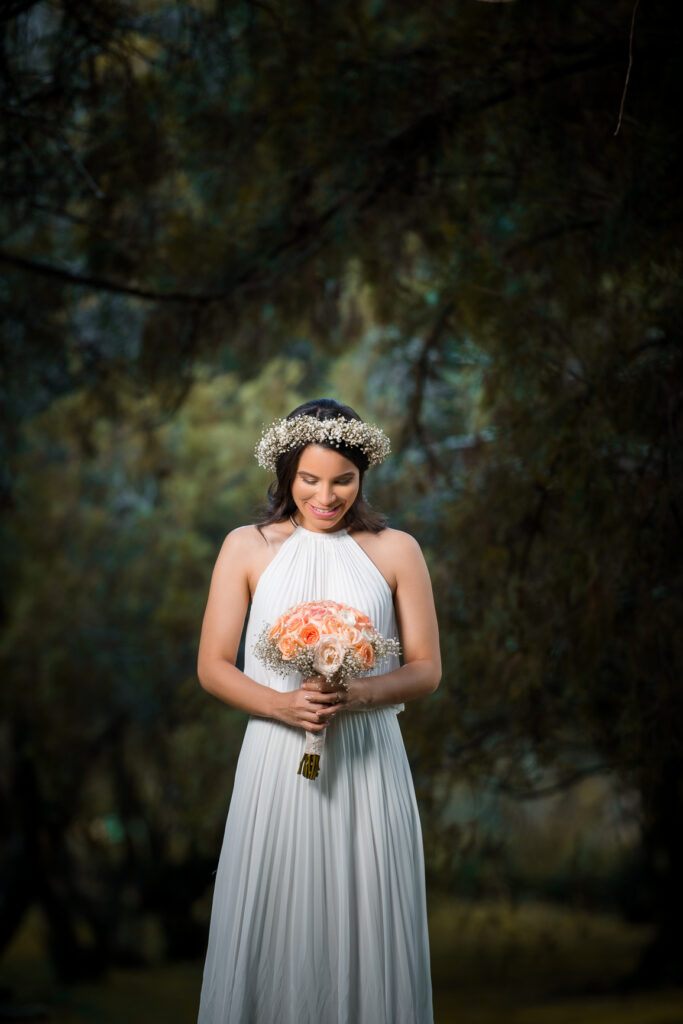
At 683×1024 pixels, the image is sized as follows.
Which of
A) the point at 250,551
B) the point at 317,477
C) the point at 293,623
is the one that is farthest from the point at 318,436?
the point at 293,623

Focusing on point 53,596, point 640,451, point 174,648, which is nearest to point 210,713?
point 174,648

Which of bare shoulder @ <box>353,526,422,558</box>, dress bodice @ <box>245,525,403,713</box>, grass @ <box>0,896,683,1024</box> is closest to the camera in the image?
dress bodice @ <box>245,525,403,713</box>

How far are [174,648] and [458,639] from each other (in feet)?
11.0

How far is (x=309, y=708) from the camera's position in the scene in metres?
2.07

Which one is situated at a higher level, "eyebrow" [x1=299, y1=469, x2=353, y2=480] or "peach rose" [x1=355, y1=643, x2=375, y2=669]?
"eyebrow" [x1=299, y1=469, x2=353, y2=480]

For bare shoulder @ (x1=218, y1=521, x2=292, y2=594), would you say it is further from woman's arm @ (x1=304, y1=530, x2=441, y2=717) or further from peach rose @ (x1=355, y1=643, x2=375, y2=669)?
peach rose @ (x1=355, y1=643, x2=375, y2=669)

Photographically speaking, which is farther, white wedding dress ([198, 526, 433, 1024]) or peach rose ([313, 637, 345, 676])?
white wedding dress ([198, 526, 433, 1024])

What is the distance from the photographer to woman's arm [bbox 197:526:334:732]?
7.08 ft

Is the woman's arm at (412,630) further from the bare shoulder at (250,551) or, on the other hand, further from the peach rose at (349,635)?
the bare shoulder at (250,551)

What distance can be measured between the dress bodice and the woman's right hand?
174 mm

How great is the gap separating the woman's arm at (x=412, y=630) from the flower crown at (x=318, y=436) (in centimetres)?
21

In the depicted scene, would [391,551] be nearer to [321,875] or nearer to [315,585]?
[315,585]

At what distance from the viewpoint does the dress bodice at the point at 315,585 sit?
2.29 m

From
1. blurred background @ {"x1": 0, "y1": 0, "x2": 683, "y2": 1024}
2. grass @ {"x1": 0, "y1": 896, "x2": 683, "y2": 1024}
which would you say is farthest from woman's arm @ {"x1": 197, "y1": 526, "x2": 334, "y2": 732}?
grass @ {"x1": 0, "y1": 896, "x2": 683, "y2": 1024}
